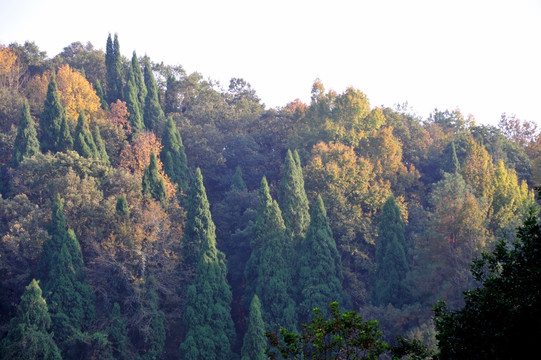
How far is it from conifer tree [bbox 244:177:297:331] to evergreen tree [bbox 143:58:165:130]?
13.8m

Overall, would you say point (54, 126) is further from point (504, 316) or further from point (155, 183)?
point (504, 316)

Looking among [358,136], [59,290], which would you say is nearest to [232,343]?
[59,290]

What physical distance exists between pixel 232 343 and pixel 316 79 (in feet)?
61.4

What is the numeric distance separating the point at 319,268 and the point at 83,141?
1421 centimetres

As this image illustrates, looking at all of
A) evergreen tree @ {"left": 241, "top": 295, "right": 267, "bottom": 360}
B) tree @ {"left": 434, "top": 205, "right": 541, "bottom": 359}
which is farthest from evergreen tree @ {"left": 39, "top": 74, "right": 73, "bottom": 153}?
tree @ {"left": 434, "top": 205, "right": 541, "bottom": 359}

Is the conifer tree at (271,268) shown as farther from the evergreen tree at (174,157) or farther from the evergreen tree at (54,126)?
the evergreen tree at (54,126)

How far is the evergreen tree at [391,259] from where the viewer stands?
97.7 ft

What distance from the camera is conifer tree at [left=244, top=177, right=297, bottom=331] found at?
29.8 meters

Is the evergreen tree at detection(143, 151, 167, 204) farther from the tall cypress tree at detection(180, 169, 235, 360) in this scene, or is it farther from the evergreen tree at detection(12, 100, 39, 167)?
the evergreen tree at detection(12, 100, 39, 167)

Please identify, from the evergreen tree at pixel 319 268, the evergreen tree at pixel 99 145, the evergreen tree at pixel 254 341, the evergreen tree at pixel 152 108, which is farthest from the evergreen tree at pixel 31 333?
the evergreen tree at pixel 152 108

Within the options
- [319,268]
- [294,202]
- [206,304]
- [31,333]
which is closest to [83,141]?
[206,304]

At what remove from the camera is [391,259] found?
1208 inches

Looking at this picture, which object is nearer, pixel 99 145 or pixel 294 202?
pixel 294 202

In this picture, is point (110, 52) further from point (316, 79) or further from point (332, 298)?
point (332, 298)
